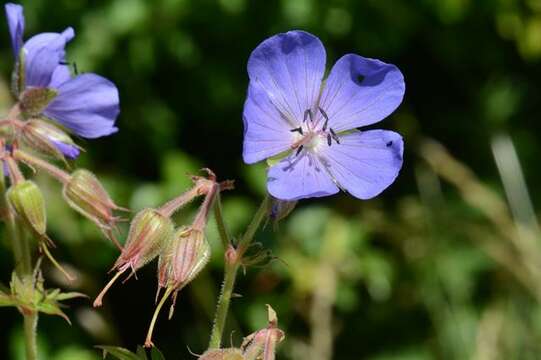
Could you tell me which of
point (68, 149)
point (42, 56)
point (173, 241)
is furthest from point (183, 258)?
point (42, 56)

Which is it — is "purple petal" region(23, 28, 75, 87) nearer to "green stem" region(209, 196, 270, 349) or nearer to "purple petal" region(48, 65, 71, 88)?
"purple petal" region(48, 65, 71, 88)

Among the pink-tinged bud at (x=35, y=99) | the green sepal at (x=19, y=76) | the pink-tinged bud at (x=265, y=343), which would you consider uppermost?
the green sepal at (x=19, y=76)

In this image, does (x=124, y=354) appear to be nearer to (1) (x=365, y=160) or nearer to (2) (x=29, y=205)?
(2) (x=29, y=205)

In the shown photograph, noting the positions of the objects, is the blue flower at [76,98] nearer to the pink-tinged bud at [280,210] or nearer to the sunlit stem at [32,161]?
the sunlit stem at [32,161]

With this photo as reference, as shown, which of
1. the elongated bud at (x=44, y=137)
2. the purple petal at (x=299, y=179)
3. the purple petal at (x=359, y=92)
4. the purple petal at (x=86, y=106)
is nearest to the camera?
the purple petal at (x=299, y=179)

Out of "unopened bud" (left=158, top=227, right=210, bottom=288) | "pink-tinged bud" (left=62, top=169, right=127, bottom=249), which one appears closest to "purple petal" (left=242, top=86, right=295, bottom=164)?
"unopened bud" (left=158, top=227, right=210, bottom=288)

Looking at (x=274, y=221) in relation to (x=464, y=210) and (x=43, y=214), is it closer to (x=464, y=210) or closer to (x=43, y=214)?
(x=43, y=214)

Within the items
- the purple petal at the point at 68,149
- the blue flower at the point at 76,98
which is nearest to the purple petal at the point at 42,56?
the blue flower at the point at 76,98

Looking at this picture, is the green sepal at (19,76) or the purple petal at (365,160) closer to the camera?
the purple petal at (365,160)
